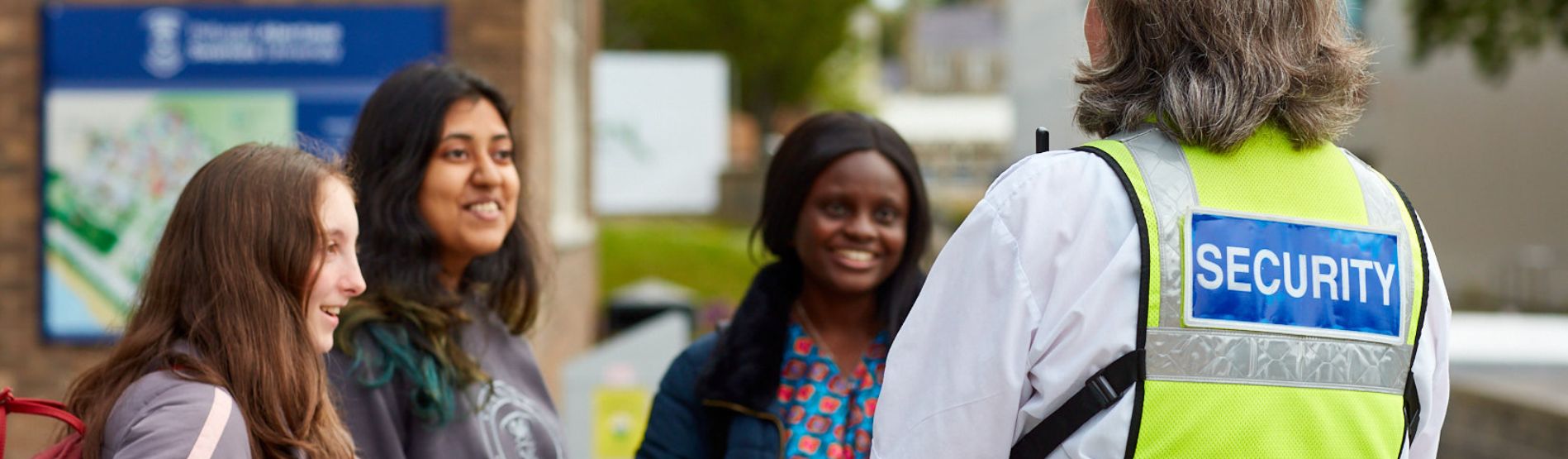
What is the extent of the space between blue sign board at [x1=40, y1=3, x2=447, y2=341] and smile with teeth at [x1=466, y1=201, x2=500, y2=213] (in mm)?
4340

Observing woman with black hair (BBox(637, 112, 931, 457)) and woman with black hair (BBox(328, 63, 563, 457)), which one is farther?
woman with black hair (BBox(637, 112, 931, 457))

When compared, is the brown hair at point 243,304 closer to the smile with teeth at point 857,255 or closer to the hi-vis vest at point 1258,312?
the hi-vis vest at point 1258,312

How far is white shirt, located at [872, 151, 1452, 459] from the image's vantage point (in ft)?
6.22

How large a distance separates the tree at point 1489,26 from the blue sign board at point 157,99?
10.6m

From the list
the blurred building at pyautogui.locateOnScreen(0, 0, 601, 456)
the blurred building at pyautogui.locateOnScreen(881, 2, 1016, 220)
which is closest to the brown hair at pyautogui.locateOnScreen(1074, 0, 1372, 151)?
the blurred building at pyautogui.locateOnScreen(0, 0, 601, 456)

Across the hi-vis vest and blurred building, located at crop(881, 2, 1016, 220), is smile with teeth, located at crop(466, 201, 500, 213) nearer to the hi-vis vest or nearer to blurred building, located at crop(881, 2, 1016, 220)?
the hi-vis vest

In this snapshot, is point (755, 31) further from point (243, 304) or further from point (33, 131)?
point (243, 304)

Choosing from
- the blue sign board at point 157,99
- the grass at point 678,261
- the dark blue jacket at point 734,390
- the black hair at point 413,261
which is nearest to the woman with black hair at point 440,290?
the black hair at point 413,261

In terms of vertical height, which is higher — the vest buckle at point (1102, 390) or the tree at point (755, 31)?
the tree at point (755, 31)

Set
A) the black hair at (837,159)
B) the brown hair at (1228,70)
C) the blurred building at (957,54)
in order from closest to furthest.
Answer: the brown hair at (1228,70)
the black hair at (837,159)
the blurred building at (957,54)

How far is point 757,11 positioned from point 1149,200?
35419 millimetres

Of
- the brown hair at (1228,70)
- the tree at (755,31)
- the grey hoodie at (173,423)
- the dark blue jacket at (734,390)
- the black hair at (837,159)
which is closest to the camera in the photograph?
the grey hoodie at (173,423)

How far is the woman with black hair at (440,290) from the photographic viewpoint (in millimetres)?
2811

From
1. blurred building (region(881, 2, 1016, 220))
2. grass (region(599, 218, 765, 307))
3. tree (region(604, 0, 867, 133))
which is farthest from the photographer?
blurred building (region(881, 2, 1016, 220))
